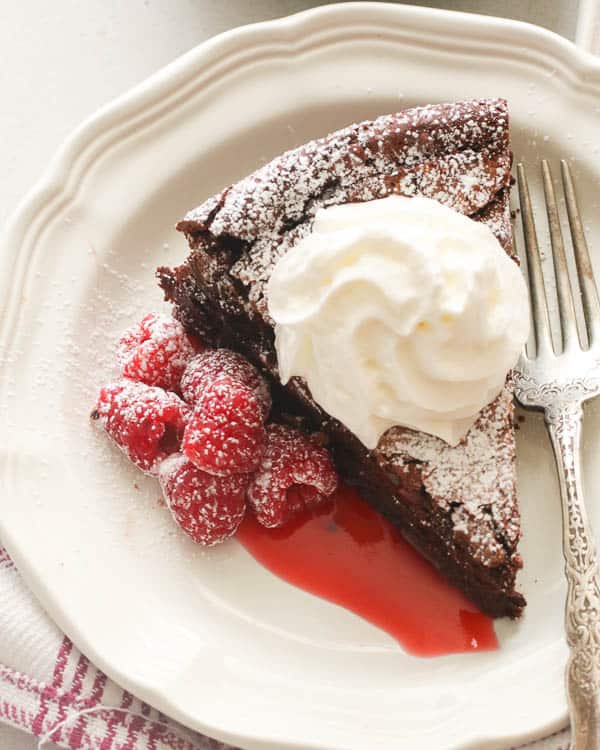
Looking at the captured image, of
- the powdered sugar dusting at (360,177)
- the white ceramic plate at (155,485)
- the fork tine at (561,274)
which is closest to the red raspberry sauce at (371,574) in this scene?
the white ceramic plate at (155,485)

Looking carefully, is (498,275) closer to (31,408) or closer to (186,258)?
(186,258)

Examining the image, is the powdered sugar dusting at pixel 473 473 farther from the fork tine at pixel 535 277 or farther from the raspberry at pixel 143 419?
Answer: the raspberry at pixel 143 419

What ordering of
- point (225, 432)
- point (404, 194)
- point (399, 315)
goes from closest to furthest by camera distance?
point (399, 315)
point (225, 432)
point (404, 194)

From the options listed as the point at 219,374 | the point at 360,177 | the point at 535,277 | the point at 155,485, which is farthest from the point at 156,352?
the point at 535,277

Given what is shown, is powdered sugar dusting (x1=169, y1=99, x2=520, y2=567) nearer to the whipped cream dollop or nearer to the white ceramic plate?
the whipped cream dollop

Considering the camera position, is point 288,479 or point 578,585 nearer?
point 578,585

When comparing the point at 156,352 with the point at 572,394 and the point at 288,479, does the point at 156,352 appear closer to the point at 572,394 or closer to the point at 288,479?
the point at 288,479
